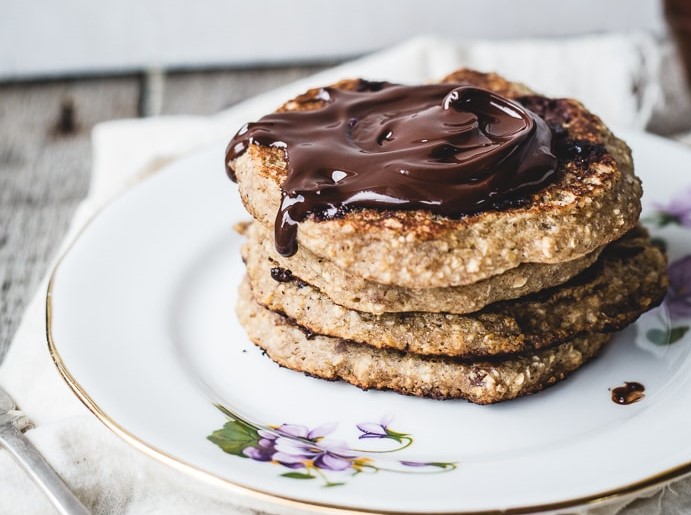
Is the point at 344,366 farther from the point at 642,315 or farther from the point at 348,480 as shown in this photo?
the point at 642,315

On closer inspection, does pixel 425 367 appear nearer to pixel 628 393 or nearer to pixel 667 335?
pixel 628 393

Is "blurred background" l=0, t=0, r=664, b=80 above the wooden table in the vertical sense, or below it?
above

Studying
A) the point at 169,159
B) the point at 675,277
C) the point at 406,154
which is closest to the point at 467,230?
the point at 406,154

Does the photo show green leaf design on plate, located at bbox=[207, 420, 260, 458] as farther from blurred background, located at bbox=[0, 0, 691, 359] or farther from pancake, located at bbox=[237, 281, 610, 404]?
blurred background, located at bbox=[0, 0, 691, 359]

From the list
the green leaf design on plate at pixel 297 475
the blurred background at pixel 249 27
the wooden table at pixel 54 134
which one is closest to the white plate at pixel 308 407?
the green leaf design on plate at pixel 297 475

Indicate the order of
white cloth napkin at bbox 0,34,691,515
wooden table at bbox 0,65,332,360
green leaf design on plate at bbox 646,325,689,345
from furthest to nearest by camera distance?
wooden table at bbox 0,65,332,360
green leaf design on plate at bbox 646,325,689,345
white cloth napkin at bbox 0,34,691,515

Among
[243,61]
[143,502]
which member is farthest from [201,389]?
[243,61]

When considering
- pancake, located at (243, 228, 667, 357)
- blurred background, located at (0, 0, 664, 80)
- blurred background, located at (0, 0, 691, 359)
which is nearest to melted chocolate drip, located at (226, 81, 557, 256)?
pancake, located at (243, 228, 667, 357)

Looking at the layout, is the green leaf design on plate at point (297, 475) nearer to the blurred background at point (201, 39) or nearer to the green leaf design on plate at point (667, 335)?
the green leaf design on plate at point (667, 335)
